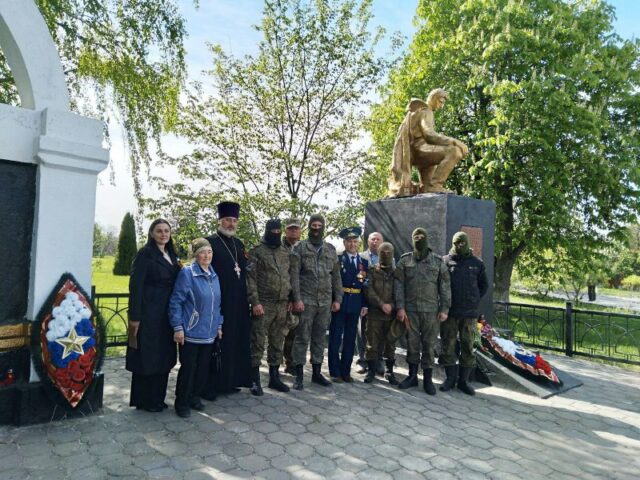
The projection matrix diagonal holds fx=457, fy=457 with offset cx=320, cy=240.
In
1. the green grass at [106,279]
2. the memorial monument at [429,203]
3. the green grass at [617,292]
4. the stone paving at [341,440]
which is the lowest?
the green grass at [617,292]

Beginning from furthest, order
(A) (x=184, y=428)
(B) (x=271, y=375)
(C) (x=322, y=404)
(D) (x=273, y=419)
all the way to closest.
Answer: (B) (x=271, y=375) → (C) (x=322, y=404) → (D) (x=273, y=419) → (A) (x=184, y=428)

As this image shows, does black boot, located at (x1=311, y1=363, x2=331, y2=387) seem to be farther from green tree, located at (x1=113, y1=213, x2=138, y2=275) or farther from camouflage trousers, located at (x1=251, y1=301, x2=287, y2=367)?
green tree, located at (x1=113, y1=213, x2=138, y2=275)

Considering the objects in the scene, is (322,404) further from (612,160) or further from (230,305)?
(612,160)

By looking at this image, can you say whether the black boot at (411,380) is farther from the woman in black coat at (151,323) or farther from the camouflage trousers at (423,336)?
the woman in black coat at (151,323)

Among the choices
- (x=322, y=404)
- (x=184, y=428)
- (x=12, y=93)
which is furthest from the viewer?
(x=12, y=93)

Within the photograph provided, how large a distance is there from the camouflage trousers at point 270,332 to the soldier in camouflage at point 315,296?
0.62 ft

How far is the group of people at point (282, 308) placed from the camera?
4129mm

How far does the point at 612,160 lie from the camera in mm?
12133

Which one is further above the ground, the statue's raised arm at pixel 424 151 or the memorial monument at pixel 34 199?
the statue's raised arm at pixel 424 151

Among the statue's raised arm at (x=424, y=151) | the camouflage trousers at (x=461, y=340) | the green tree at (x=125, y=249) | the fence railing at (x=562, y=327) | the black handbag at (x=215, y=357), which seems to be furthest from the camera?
the green tree at (x=125, y=249)

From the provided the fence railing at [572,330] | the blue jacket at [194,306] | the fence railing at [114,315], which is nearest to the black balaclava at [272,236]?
the blue jacket at [194,306]

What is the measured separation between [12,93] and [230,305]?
6131 mm

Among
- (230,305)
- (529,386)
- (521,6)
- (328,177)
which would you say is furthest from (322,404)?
(521,6)

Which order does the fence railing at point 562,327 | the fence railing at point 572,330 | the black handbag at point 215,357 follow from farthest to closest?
the fence railing at point 572,330, the fence railing at point 562,327, the black handbag at point 215,357
